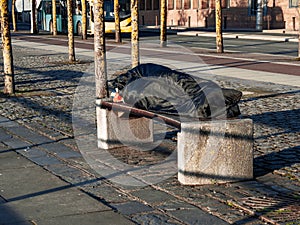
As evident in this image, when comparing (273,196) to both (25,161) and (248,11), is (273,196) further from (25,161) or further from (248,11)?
(248,11)

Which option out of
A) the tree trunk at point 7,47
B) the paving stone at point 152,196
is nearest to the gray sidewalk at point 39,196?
the paving stone at point 152,196

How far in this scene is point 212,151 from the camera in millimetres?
7816

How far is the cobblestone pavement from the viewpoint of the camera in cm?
680

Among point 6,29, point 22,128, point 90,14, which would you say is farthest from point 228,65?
point 90,14

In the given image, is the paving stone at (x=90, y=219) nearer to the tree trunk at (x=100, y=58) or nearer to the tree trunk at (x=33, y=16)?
the tree trunk at (x=100, y=58)

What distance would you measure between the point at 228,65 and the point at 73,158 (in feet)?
51.0

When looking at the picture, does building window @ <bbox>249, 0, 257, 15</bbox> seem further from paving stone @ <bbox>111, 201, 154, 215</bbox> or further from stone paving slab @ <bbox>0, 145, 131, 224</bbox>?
paving stone @ <bbox>111, 201, 154, 215</bbox>

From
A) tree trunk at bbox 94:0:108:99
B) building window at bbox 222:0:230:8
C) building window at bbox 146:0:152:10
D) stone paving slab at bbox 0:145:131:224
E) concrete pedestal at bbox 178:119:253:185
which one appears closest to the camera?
stone paving slab at bbox 0:145:131:224

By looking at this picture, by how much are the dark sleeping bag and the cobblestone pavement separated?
800mm

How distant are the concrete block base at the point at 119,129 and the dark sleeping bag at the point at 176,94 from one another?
14.6 inches

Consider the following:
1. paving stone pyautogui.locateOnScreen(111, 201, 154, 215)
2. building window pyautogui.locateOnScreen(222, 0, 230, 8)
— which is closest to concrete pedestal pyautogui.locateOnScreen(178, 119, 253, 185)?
paving stone pyautogui.locateOnScreen(111, 201, 154, 215)

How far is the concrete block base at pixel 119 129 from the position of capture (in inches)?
390

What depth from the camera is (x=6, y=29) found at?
1652 cm

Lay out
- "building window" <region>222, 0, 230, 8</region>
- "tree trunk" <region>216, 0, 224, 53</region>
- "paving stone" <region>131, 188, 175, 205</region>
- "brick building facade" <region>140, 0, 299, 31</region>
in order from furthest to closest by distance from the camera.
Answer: "building window" <region>222, 0, 230, 8</region> → "brick building facade" <region>140, 0, 299, 31</region> → "tree trunk" <region>216, 0, 224, 53</region> → "paving stone" <region>131, 188, 175, 205</region>
